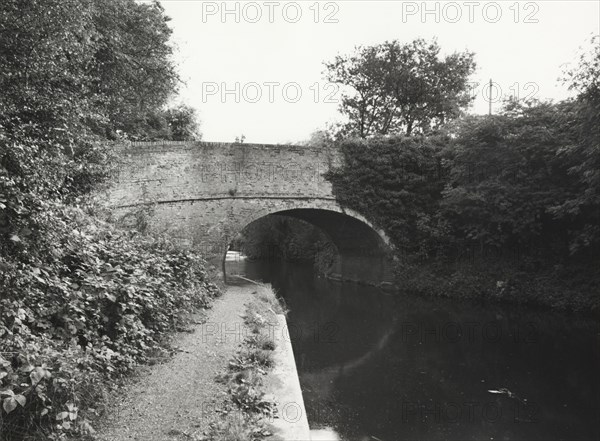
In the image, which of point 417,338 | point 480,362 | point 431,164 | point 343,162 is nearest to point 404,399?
point 480,362

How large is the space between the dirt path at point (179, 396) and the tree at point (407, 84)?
65.3 feet

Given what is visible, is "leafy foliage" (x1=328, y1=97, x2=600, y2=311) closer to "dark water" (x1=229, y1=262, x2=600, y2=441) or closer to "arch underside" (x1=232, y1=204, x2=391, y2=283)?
"arch underside" (x1=232, y1=204, x2=391, y2=283)

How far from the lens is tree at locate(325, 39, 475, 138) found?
2253cm

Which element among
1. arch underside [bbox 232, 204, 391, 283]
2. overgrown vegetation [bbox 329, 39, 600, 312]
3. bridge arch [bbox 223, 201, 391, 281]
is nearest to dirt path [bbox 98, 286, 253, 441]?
bridge arch [bbox 223, 201, 391, 281]

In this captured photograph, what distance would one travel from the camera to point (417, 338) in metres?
9.01

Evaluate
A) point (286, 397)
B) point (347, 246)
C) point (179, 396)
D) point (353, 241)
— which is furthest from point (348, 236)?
point (179, 396)

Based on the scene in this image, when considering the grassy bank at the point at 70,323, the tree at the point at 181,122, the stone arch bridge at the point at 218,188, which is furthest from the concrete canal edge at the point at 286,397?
the tree at the point at 181,122

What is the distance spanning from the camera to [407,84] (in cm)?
2252

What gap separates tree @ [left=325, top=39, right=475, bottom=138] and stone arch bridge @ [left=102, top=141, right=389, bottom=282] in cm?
1027

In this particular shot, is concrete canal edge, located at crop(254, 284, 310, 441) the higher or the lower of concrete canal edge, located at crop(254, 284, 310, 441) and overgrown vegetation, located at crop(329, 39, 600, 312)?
the lower

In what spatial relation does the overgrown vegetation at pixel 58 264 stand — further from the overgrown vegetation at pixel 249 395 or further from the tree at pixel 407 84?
the tree at pixel 407 84

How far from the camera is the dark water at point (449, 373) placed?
5086mm

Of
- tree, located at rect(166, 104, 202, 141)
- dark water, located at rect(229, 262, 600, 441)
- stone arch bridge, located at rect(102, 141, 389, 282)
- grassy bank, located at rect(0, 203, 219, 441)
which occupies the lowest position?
dark water, located at rect(229, 262, 600, 441)

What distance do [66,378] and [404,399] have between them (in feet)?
14.4
